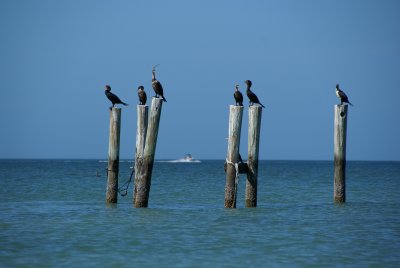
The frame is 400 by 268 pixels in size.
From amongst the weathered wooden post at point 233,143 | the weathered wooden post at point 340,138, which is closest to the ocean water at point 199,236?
the weathered wooden post at point 233,143

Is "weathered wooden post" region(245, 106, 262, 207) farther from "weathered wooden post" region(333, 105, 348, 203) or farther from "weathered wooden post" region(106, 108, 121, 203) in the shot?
"weathered wooden post" region(106, 108, 121, 203)

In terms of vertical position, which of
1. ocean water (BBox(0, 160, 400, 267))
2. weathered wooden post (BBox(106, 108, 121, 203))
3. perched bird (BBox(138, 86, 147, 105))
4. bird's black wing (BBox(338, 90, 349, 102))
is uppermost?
bird's black wing (BBox(338, 90, 349, 102))

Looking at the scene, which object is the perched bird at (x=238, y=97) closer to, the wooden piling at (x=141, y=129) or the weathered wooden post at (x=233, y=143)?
the weathered wooden post at (x=233, y=143)

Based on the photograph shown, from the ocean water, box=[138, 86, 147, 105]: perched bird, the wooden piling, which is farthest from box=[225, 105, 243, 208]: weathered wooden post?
box=[138, 86, 147, 105]: perched bird

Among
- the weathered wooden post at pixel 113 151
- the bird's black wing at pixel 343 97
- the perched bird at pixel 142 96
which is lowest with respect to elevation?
the weathered wooden post at pixel 113 151

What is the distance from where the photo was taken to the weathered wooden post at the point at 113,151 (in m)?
20.6

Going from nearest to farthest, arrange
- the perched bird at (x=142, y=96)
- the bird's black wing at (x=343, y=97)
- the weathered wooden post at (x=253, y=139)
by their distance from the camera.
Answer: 1. the weathered wooden post at (x=253, y=139)
2. the perched bird at (x=142, y=96)
3. the bird's black wing at (x=343, y=97)

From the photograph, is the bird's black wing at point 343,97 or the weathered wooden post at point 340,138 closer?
the weathered wooden post at point 340,138

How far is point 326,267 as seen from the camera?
13.6 m

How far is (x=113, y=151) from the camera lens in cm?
2088

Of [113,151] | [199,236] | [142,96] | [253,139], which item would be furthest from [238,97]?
[199,236]

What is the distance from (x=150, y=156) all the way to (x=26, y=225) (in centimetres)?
347

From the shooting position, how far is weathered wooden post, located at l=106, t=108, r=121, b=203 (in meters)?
20.6

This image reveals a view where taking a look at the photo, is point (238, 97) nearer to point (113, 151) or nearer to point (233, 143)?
point (233, 143)
